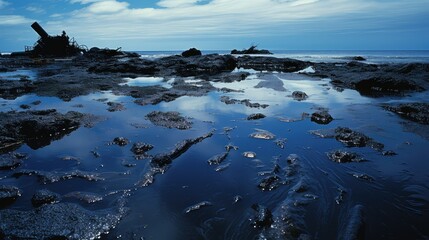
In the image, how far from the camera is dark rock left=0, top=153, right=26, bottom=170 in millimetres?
4541

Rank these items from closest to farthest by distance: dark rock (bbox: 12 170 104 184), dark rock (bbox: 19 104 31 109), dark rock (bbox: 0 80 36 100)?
dark rock (bbox: 12 170 104 184)
dark rock (bbox: 19 104 31 109)
dark rock (bbox: 0 80 36 100)

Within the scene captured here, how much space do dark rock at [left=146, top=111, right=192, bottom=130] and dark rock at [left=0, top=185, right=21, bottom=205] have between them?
3747mm

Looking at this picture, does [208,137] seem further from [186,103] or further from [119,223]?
[186,103]

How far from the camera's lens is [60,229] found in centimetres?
293

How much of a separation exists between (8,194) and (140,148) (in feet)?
7.42

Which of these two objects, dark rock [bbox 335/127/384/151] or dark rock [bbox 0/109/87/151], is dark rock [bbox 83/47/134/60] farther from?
dark rock [bbox 335/127/384/151]

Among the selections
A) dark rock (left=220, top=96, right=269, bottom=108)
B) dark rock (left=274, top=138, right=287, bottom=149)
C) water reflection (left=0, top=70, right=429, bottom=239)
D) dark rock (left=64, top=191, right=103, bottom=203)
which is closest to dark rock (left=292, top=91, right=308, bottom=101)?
dark rock (left=220, top=96, right=269, bottom=108)

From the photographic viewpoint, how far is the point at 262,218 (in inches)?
125

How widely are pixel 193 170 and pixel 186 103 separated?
5638mm

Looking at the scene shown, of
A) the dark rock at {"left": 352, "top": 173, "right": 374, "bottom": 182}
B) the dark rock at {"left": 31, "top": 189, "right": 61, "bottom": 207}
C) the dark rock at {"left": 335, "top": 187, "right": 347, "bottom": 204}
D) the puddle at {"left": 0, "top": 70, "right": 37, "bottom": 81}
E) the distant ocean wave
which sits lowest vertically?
the dark rock at {"left": 335, "top": 187, "right": 347, "bottom": 204}

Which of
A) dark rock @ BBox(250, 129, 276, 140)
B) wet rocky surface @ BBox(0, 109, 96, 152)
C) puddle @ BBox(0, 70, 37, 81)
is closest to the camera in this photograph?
wet rocky surface @ BBox(0, 109, 96, 152)

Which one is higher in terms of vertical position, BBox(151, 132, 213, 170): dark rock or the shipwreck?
the shipwreck

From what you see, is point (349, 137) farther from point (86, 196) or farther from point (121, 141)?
point (86, 196)

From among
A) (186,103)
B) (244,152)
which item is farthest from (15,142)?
(186,103)
